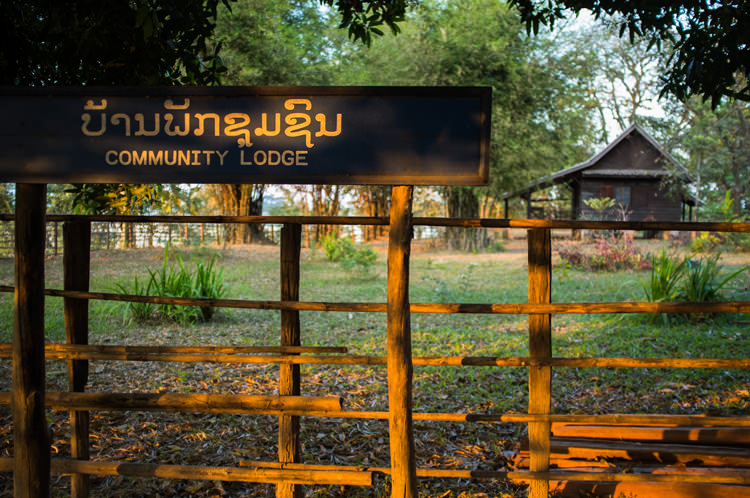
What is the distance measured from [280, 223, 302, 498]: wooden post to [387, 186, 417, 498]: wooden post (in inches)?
34.4

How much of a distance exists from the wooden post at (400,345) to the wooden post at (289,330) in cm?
87

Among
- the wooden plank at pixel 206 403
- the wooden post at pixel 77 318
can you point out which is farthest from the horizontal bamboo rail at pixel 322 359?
the wooden plank at pixel 206 403

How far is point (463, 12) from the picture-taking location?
2059cm

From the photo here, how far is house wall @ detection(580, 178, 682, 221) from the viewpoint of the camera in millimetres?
23344

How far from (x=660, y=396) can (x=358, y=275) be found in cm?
852

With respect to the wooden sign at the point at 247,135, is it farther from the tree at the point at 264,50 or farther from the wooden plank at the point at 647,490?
the tree at the point at 264,50

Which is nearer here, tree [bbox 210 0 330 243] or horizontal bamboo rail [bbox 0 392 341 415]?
horizontal bamboo rail [bbox 0 392 341 415]

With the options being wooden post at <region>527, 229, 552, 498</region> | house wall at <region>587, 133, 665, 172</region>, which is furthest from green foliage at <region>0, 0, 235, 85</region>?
house wall at <region>587, 133, 665, 172</region>

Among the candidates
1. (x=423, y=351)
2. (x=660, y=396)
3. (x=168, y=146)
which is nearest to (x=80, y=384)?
(x=168, y=146)

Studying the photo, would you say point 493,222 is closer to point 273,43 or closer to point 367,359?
point 367,359

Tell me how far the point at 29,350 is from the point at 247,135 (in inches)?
50.8

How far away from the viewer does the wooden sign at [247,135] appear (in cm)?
212

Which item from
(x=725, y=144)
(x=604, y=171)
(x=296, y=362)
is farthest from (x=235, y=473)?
(x=604, y=171)

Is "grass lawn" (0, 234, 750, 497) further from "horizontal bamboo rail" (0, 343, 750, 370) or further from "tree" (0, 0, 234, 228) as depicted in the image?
"tree" (0, 0, 234, 228)
